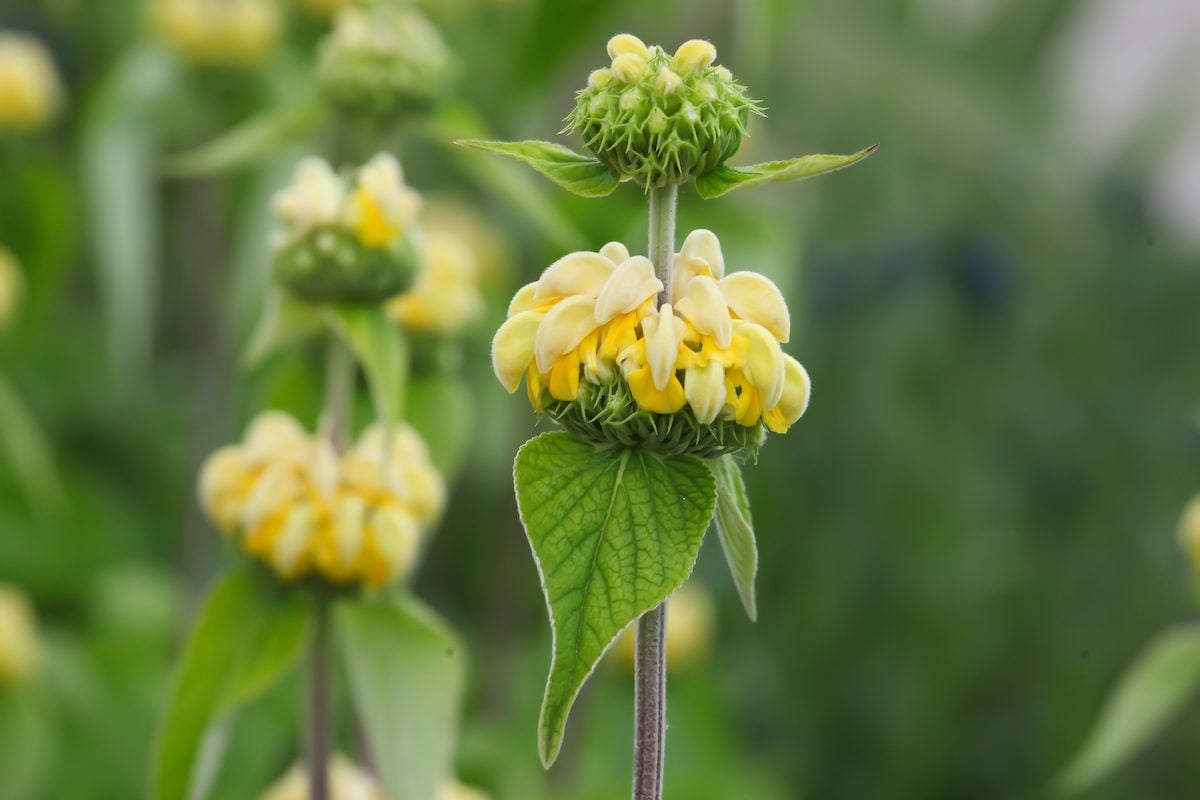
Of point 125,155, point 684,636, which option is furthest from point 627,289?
point 684,636

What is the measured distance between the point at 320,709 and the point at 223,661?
41 millimetres

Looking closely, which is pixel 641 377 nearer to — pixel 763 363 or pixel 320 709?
pixel 763 363

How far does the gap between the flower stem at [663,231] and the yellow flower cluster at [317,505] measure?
0.82ft

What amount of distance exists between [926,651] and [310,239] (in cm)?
107

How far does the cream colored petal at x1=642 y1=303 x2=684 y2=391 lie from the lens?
0.36m

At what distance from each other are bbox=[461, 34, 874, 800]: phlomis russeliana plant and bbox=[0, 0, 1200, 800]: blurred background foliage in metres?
0.62

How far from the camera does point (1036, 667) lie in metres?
1.56

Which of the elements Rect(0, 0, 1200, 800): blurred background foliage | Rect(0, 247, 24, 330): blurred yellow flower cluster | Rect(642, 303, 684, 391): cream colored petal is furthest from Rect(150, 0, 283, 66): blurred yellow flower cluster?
Rect(642, 303, 684, 391): cream colored petal

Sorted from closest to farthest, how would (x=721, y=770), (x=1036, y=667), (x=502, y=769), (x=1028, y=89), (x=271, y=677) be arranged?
(x=271, y=677)
(x=502, y=769)
(x=721, y=770)
(x=1036, y=667)
(x=1028, y=89)

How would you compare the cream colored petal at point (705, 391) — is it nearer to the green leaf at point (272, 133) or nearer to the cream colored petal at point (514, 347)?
the cream colored petal at point (514, 347)

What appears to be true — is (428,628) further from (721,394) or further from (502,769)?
(502,769)

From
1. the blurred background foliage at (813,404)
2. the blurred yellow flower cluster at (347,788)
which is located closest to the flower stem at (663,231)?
the blurred yellow flower cluster at (347,788)

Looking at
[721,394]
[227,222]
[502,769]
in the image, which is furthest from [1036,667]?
[721,394]

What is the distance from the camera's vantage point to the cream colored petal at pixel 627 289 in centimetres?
37
